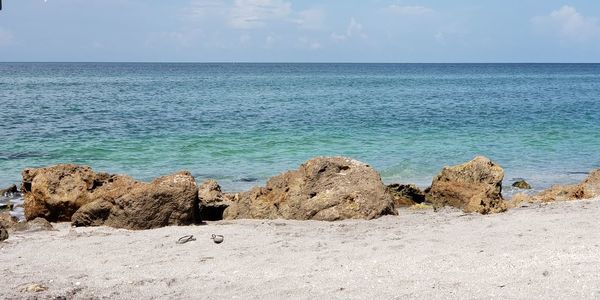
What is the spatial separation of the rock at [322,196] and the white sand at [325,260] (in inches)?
20.0

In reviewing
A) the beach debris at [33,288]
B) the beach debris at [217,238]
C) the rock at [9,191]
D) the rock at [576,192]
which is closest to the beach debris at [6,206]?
the rock at [9,191]

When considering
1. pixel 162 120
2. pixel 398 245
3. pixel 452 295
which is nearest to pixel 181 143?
pixel 162 120

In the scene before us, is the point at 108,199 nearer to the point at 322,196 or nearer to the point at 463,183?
the point at 322,196

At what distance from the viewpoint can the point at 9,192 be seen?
15125 mm

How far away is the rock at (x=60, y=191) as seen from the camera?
1146 cm

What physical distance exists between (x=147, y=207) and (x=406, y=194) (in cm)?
587

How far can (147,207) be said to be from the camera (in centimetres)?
1027

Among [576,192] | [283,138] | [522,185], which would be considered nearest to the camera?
[576,192]

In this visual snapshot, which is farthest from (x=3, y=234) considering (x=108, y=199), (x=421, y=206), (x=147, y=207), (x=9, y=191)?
(x=421, y=206)

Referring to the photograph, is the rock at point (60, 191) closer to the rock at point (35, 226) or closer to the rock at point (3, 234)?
the rock at point (35, 226)

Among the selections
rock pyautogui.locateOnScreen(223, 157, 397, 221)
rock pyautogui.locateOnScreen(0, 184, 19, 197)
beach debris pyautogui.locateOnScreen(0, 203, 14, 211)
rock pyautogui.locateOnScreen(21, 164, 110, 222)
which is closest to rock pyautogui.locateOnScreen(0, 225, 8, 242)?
rock pyautogui.locateOnScreen(21, 164, 110, 222)

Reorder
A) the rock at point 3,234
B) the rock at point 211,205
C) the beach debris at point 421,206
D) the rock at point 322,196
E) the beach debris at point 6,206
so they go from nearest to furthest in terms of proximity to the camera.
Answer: the rock at point 3,234, the rock at point 322,196, the rock at point 211,205, the beach debris at point 421,206, the beach debris at point 6,206

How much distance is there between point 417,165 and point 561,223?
10.4 m

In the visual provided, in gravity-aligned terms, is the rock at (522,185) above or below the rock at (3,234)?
below
